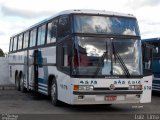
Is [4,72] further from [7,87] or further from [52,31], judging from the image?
[52,31]

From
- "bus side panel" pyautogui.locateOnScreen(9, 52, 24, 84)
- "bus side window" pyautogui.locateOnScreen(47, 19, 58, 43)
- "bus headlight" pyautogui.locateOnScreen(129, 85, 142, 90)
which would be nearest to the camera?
"bus headlight" pyautogui.locateOnScreen(129, 85, 142, 90)

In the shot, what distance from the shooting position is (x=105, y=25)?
46.4 ft

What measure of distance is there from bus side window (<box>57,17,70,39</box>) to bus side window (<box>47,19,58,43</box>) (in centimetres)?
60

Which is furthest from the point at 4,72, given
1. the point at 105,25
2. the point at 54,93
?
the point at 105,25

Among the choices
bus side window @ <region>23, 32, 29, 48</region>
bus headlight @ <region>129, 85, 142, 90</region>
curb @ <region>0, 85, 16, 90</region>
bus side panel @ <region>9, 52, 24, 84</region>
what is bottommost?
curb @ <region>0, 85, 16, 90</region>

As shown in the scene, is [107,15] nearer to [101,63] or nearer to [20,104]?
[101,63]

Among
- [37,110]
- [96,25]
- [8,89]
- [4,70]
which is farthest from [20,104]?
[4,70]

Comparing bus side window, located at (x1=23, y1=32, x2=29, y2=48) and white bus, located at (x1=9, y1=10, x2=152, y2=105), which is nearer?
white bus, located at (x1=9, y1=10, x2=152, y2=105)

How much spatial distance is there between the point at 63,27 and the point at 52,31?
1.69 meters

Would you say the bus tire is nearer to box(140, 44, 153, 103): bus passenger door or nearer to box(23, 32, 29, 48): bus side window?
box(140, 44, 153, 103): bus passenger door

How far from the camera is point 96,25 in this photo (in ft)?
46.1

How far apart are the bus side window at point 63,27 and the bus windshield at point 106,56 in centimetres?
89

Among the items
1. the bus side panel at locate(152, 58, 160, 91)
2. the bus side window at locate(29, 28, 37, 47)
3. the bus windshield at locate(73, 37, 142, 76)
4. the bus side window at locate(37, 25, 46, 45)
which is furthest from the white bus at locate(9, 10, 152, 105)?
the bus side panel at locate(152, 58, 160, 91)

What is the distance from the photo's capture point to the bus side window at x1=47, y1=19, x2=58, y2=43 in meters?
15.9
